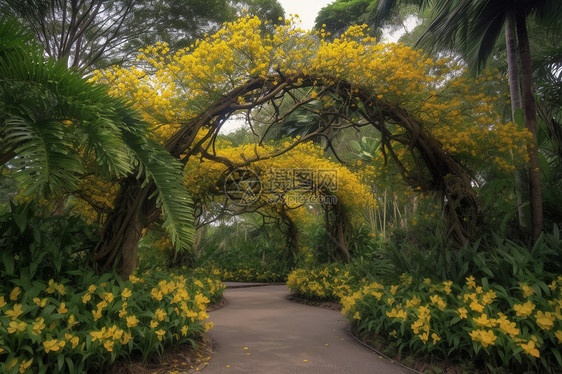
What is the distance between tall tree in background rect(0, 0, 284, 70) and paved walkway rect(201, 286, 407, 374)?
6.79 metres

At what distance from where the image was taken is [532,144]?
469cm

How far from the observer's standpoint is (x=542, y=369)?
262cm

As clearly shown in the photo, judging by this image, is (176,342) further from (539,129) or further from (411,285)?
(539,129)

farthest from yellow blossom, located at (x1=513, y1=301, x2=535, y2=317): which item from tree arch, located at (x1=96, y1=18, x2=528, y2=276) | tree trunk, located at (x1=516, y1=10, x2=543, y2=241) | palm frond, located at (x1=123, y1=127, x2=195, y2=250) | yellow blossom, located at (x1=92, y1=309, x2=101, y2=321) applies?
yellow blossom, located at (x1=92, y1=309, x2=101, y2=321)

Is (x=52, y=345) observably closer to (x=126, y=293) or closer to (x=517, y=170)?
(x=126, y=293)

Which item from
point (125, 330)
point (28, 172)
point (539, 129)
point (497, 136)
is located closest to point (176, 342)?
point (125, 330)

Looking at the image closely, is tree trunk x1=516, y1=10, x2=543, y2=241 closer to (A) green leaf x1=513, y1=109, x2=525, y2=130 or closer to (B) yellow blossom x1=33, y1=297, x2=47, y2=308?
(A) green leaf x1=513, y1=109, x2=525, y2=130

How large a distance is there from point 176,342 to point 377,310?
2.25 meters

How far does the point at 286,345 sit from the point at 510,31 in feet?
18.8

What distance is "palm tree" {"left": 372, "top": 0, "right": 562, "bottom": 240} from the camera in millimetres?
4691

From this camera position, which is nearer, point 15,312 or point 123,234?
point 15,312

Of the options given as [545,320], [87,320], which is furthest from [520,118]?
[87,320]

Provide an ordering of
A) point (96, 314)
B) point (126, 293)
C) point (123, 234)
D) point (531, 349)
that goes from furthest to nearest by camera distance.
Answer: point (123, 234), point (126, 293), point (96, 314), point (531, 349)

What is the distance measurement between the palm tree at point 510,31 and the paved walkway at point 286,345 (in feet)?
10.1
